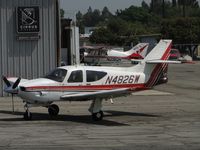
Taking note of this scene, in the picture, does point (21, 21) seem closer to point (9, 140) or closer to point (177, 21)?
point (9, 140)

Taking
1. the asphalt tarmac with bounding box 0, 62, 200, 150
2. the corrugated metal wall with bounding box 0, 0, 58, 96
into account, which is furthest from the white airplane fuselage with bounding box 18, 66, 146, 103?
the corrugated metal wall with bounding box 0, 0, 58, 96

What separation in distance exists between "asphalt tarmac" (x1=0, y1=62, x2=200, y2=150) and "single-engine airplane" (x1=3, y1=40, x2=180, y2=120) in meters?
0.71

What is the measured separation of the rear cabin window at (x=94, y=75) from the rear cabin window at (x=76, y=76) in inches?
9.6

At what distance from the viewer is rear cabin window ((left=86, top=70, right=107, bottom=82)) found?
1859 centimetres

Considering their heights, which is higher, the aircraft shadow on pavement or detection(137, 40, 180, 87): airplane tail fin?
detection(137, 40, 180, 87): airplane tail fin

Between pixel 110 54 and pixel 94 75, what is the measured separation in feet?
167

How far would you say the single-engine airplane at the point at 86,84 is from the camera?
17891 millimetres

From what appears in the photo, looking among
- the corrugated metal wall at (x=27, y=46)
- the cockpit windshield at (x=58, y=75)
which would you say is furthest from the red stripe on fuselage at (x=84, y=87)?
the corrugated metal wall at (x=27, y=46)

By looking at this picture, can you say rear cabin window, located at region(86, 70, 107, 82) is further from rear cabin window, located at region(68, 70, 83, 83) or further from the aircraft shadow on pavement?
the aircraft shadow on pavement

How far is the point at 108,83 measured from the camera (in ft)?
61.7

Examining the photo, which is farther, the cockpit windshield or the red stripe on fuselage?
the cockpit windshield

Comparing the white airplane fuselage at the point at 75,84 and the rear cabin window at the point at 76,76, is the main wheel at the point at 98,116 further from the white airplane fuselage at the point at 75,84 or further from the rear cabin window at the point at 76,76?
the rear cabin window at the point at 76,76

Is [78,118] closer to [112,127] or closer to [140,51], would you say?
[112,127]

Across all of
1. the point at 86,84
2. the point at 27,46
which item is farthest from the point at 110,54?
the point at 86,84
